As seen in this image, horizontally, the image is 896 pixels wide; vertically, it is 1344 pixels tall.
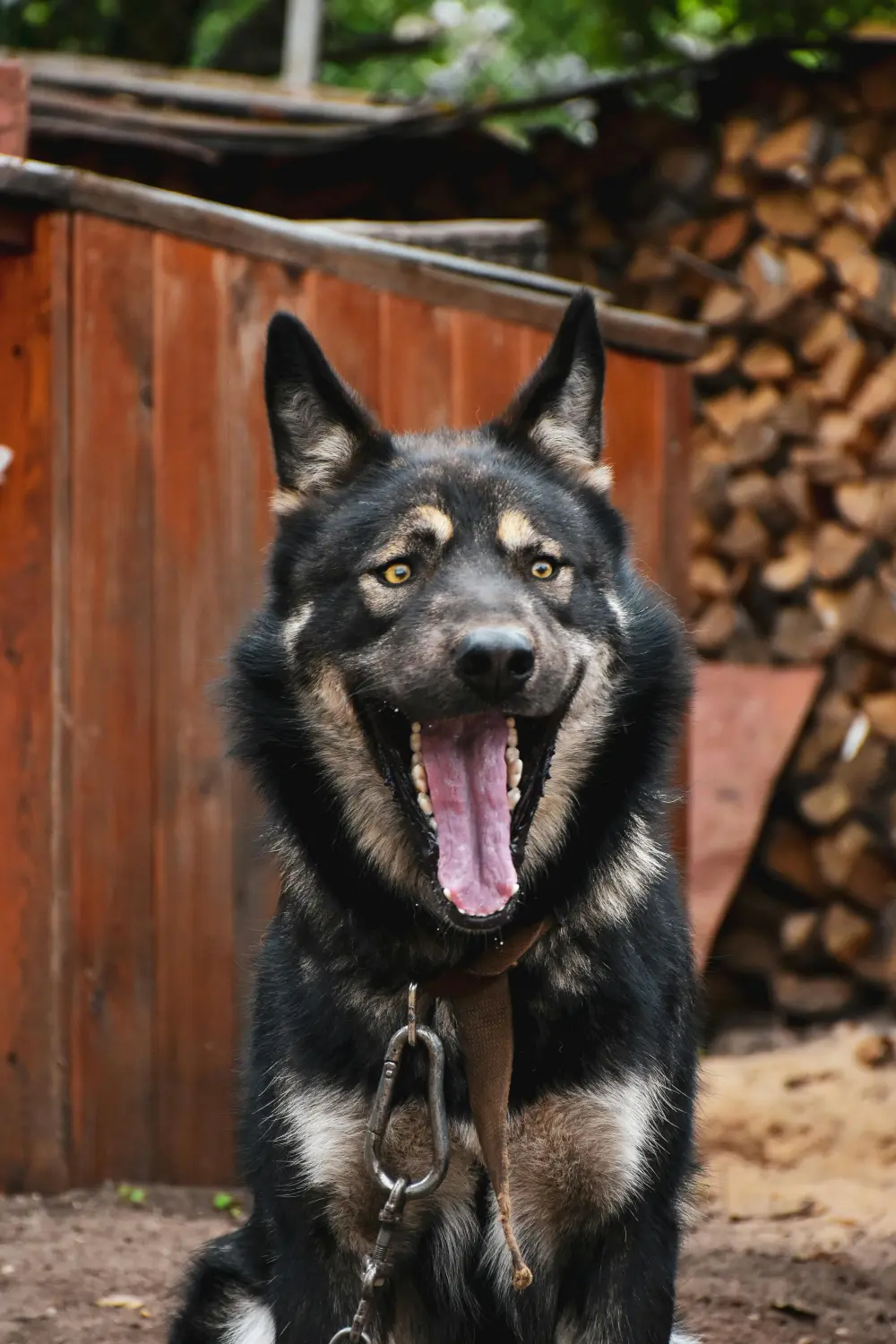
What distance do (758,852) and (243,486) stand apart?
3524mm

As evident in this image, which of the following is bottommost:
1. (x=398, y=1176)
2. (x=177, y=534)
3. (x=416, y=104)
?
(x=398, y=1176)

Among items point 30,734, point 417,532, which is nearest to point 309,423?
point 417,532

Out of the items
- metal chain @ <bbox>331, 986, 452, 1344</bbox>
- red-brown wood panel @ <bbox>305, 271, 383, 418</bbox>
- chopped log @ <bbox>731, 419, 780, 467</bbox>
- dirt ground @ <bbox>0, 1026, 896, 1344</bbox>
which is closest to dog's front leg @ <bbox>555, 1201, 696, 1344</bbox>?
metal chain @ <bbox>331, 986, 452, 1344</bbox>

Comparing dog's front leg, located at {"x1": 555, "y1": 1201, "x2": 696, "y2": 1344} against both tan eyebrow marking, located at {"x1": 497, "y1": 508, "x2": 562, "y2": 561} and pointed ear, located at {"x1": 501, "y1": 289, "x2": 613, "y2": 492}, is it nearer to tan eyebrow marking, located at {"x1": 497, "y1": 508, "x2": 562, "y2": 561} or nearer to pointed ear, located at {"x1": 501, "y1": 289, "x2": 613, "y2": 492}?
tan eyebrow marking, located at {"x1": 497, "y1": 508, "x2": 562, "y2": 561}

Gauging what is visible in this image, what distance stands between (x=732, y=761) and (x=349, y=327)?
2976 millimetres

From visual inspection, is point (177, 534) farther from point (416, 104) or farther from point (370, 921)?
point (416, 104)

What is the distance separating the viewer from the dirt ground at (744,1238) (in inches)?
142

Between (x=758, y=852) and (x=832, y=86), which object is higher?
(x=832, y=86)

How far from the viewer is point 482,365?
5066mm

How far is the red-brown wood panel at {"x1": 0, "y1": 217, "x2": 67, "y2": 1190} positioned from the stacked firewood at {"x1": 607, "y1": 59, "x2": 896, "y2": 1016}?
147 inches

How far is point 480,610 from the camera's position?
2.76 meters

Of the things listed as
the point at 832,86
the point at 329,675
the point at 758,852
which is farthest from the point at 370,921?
the point at 832,86

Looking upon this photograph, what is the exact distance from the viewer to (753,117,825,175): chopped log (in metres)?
6.89

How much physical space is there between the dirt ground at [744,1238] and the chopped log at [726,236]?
3.70 m
